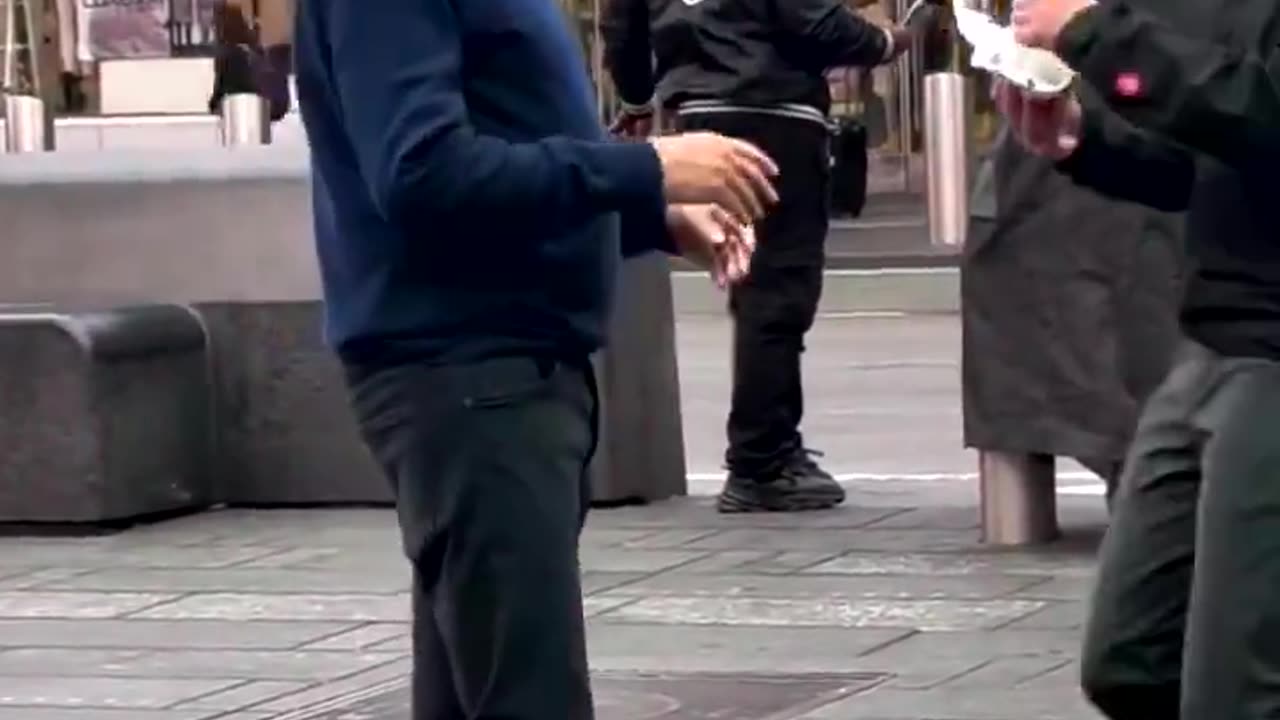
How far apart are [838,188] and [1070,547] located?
16133 mm

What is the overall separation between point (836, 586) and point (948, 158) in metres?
1.53

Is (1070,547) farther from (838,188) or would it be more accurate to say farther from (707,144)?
(838,188)

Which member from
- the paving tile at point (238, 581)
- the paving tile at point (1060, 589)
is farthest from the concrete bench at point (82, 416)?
the paving tile at point (1060, 589)

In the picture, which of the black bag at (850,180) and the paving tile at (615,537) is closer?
the paving tile at (615,537)

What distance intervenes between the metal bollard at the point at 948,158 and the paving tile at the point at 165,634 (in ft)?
7.45

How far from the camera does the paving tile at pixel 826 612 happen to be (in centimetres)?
748

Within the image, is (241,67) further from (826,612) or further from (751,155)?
(751,155)

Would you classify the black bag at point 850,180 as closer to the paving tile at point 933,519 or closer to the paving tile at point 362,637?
the paving tile at point 933,519

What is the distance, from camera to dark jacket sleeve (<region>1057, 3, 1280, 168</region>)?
3.82m

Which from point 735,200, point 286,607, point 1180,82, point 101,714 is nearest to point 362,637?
point 286,607

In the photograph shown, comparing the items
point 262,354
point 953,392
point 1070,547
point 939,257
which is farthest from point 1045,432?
point 939,257

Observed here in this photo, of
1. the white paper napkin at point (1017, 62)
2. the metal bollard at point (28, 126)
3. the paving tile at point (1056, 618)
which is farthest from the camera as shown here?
the metal bollard at point (28, 126)

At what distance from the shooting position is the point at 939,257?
22016 mm

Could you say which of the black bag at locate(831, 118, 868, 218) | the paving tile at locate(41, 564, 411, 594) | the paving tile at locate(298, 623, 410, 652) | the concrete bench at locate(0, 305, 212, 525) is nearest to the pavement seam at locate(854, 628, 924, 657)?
the paving tile at locate(298, 623, 410, 652)
